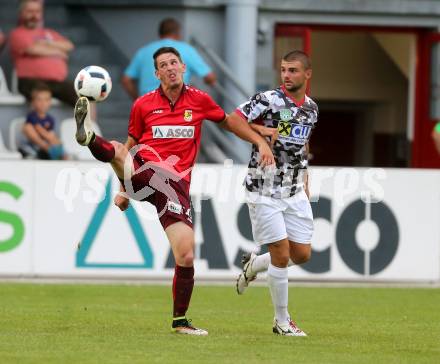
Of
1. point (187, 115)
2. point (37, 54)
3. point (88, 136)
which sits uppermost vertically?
point (37, 54)

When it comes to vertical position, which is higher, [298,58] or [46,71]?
[46,71]

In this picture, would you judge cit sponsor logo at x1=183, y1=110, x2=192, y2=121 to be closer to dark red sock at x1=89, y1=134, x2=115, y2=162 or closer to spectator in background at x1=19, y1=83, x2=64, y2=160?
dark red sock at x1=89, y1=134, x2=115, y2=162

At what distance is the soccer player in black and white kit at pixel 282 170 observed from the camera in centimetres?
996

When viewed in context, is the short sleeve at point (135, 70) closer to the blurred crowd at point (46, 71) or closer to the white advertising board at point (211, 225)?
the blurred crowd at point (46, 71)

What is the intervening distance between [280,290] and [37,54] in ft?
30.8

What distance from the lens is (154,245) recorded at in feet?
50.7

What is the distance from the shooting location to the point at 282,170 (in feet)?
32.9

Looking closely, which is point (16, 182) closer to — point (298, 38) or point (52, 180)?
point (52, 180)

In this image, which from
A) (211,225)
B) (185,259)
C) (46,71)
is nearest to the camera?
(185,259)

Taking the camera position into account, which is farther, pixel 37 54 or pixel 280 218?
pixel 37 54

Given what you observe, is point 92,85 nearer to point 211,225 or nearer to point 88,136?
point 88,136

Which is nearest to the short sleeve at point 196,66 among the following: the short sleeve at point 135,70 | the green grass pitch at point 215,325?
the short sleeve at point 135,70

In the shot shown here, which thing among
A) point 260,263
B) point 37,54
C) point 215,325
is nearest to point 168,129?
point 260,263

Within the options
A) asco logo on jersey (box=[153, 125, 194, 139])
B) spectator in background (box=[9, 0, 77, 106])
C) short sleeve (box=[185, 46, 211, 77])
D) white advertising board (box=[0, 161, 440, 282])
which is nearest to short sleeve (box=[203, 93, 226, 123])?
asco logo on jersey (box=[153, 125, 194, 139])
